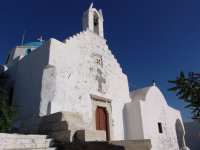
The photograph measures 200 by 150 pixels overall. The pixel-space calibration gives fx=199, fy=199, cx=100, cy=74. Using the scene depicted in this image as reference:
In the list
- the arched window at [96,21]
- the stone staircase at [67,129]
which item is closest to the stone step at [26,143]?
the stone staircase at [67,129]

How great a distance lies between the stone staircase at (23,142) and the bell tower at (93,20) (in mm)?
7499

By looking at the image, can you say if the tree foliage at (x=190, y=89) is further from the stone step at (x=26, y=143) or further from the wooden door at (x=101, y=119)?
the wooden door at (x=101, y=119)

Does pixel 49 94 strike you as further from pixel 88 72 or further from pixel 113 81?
pixel 113 81

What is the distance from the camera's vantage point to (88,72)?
32.8 ft

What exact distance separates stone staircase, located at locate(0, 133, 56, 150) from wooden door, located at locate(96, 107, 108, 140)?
4289 millimetres

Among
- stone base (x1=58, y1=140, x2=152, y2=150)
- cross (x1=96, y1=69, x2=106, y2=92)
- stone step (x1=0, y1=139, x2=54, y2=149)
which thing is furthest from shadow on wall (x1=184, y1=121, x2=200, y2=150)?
stone step (x1=0, y1=139, x2=54, y2=149)

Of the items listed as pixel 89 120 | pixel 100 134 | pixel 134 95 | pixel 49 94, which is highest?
pixel 134 95

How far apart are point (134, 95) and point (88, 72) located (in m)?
4.22

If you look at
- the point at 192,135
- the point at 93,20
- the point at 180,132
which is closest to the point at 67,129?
the point at 93,20

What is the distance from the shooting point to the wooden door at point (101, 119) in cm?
975

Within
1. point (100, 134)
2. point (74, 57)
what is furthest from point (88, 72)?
point (100, 134)

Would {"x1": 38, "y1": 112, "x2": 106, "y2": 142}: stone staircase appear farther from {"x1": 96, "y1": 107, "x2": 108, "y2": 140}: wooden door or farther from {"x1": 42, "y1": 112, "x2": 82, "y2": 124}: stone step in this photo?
{"x1": 96, "y1": 107, "x2": 108, "y2": 140}: wooden door

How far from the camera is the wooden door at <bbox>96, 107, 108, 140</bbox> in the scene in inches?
384

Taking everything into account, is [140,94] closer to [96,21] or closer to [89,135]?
[96,21]
